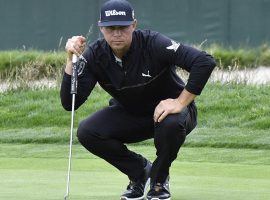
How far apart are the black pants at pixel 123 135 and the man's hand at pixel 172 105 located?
6 centimetres

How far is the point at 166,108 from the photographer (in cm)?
607

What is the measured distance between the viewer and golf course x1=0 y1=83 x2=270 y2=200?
22.1 feet

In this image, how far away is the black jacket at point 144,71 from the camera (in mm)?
6078

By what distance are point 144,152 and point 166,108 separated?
3.63 metres

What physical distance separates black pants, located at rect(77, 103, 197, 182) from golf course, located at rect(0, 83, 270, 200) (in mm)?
243

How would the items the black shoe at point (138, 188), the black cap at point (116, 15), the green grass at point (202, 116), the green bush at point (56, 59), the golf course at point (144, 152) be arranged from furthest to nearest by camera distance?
the green bush at point (56, 59)
the green grass at point (202, 116)
the golf course at point (144, 152)
the black shoe at point (138, 188)
the black cap at point (116, 15)

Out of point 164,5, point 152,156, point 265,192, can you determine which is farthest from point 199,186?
point 164,5

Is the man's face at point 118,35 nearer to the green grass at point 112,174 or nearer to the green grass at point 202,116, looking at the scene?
the green grass at point 112,174

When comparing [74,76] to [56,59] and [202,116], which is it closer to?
[202,116]

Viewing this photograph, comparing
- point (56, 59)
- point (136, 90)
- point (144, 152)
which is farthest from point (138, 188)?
point (56, 59)

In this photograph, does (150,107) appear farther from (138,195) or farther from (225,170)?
(225,170)

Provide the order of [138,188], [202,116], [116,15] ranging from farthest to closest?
[202,116] < [138,188] < [116,15]

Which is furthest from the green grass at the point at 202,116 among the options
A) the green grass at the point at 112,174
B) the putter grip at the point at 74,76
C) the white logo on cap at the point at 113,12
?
the white logo on cap at the point at 113,12

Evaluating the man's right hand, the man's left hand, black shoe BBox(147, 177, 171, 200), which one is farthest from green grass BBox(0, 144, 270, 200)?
the man's right hand
